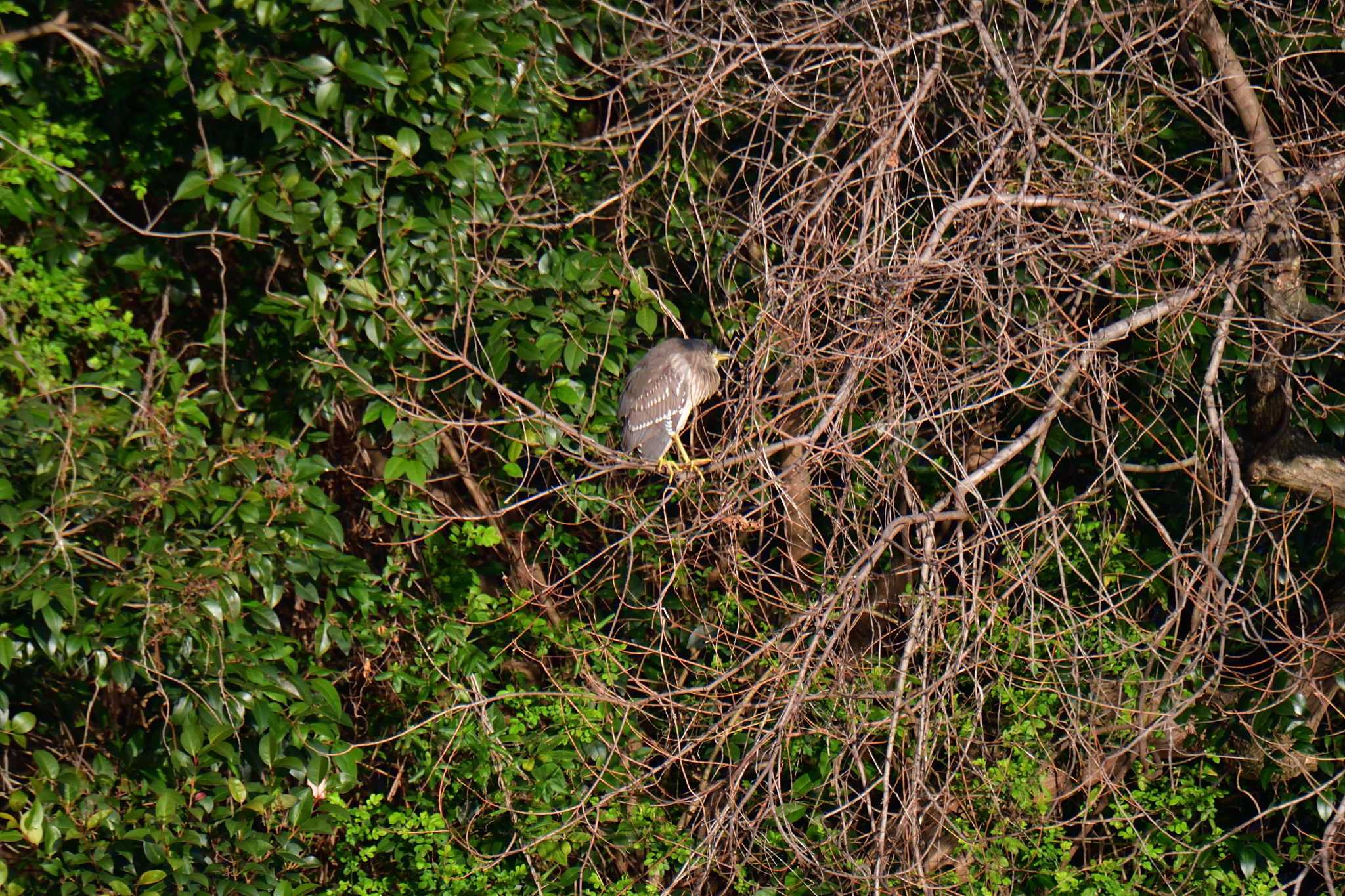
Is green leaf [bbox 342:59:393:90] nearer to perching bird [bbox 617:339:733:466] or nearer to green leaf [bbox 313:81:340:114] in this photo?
green leaf [bbox 313:81:340:114]

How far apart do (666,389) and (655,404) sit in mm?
56

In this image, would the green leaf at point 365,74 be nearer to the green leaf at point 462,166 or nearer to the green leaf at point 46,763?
the green leaf at point 462,166

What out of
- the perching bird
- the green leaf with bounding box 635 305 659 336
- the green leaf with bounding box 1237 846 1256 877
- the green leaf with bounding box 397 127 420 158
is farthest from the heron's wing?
the green leaf with bounding box 1237 846 1256 877

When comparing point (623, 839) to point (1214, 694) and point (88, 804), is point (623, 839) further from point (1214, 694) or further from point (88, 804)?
point (1214, 694)

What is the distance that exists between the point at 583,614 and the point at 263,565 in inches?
44.0

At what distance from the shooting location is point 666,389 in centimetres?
402

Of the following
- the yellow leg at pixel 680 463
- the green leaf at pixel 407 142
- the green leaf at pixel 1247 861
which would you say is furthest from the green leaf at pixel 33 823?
the green leaf at pixel 1247 861

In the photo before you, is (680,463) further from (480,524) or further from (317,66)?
(317,66)

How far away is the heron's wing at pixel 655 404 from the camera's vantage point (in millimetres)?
4012

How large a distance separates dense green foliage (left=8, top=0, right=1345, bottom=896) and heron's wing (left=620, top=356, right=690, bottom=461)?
83 millimetres

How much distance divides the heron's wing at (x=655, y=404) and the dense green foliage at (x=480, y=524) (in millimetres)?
83

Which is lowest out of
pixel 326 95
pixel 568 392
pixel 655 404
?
pixel 655 404

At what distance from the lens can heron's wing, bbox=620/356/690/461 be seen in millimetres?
4012

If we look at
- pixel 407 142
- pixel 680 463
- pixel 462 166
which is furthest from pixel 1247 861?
pixel 407 142
